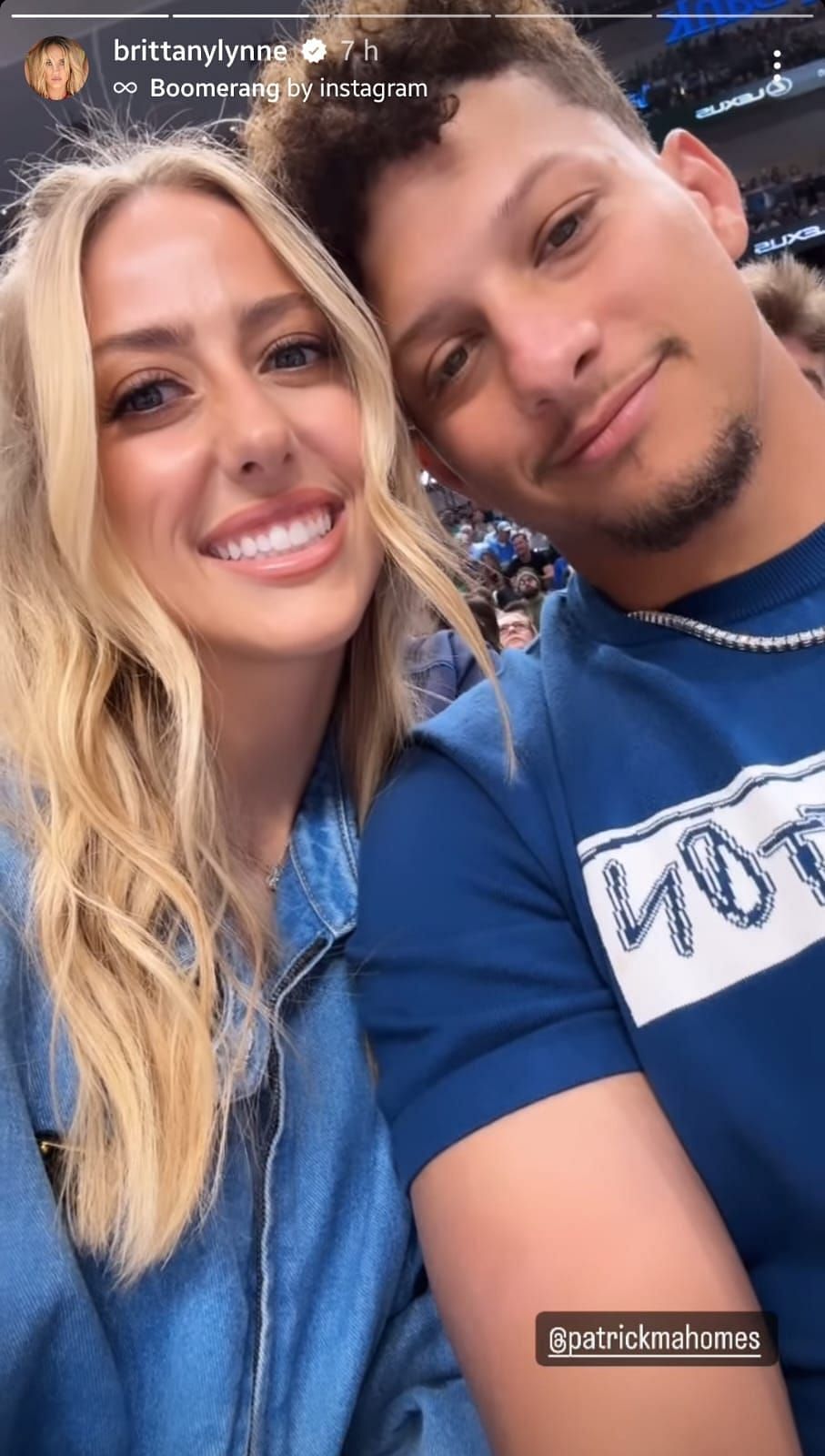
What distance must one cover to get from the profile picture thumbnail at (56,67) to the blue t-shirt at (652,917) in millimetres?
495

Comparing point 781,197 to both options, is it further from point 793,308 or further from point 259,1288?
point 259,1288

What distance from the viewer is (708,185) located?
733mm

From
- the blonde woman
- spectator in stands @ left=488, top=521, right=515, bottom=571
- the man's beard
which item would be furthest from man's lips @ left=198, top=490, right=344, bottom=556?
spectator in stands @ left=488, top=521, right=515, bottom=571

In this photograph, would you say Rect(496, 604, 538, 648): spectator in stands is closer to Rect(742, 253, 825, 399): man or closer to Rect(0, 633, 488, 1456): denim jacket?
Rect(742, 253, 825, 399): man

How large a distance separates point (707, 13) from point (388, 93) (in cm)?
29

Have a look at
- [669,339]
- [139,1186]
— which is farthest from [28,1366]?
[669,339]

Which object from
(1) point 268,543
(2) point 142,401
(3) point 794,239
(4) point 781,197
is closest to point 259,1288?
(1) point 268,543

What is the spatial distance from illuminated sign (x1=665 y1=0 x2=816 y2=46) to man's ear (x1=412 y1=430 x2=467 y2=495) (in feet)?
1.22

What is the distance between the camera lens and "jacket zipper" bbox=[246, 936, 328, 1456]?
1.72 feet

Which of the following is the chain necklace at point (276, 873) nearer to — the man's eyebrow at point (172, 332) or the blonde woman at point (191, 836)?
the blonde woman at point (191, 836)

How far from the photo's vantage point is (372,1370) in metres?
0.58

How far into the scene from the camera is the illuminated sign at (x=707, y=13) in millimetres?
713

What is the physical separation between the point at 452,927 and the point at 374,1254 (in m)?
0.21

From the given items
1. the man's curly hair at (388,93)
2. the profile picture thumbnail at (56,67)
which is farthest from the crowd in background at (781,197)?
the profile picture thumbnail at (56,67)
